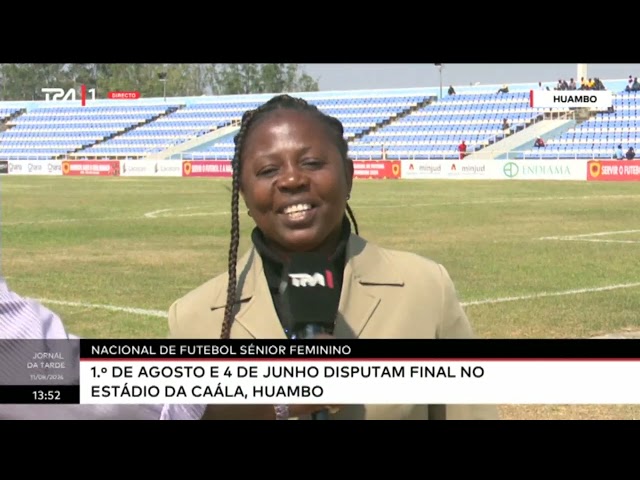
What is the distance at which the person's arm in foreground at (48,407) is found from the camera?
3.03 metres

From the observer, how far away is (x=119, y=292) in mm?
4914

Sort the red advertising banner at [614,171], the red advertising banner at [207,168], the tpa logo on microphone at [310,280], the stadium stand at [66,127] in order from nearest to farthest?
the tpa logo on microphone at [310,280] < the red advertising banner at [207,168] < the stadium stand at [66,127] < the red advertising banner at [614,171]

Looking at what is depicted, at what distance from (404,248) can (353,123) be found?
0.43m

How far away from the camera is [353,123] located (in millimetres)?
3336

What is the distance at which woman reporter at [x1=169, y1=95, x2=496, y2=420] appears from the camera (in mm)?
2936

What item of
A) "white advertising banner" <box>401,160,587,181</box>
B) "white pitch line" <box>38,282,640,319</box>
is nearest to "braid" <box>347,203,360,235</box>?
"white pitch line" <box>38,282,640,319</box>

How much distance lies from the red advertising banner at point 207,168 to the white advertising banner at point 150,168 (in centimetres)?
5

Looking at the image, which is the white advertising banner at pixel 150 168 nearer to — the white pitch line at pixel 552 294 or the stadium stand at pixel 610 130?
the white pitch line at pixel 552 294

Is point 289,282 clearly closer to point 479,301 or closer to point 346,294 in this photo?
point 346,294

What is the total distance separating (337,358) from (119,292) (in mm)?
2120

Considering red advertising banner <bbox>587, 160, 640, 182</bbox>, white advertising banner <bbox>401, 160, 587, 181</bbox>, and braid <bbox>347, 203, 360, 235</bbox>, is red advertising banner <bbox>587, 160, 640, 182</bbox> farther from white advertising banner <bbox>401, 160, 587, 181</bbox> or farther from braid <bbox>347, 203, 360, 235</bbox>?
braid <bbox>347, 203, 360, 235</bbox>

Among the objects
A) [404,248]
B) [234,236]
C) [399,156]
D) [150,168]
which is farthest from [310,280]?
[399,156]

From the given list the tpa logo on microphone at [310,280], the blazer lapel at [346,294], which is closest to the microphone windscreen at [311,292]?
the tpa logo on microphone at [310,280]

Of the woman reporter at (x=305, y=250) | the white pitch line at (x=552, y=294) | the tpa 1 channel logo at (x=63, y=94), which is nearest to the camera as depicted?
the woman reporter at (x=305, y=250)
